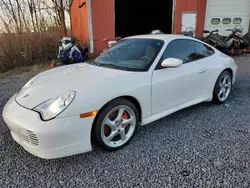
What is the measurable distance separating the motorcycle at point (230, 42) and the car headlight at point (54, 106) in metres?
7.82

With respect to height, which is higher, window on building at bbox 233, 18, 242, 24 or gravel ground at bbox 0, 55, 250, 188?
window on building at bbox 233, 18, 242, 24

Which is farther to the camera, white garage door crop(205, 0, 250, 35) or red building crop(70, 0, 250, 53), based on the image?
white garage door crop(205, 0, 250, 35)

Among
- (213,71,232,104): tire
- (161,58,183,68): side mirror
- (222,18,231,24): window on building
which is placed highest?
(222,18,231,24): window on building

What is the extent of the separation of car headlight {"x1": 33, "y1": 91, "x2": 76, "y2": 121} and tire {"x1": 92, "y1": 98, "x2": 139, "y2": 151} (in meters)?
0.38

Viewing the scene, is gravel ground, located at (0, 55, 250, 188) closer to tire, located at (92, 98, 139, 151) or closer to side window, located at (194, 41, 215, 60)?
tire, located at (92, 98, 139, 151)

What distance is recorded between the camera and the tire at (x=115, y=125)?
7.85 ft

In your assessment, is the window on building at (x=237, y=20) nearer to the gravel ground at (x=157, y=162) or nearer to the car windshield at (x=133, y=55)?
the gravel ground at (x=157, y=162)

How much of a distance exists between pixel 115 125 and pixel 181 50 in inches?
65.2

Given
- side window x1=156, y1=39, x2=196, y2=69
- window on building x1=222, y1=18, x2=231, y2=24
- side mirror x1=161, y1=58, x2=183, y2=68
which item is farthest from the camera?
window on building x1=222, y1=18, x2=231, y2=24

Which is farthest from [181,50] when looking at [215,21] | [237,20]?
[237,20]

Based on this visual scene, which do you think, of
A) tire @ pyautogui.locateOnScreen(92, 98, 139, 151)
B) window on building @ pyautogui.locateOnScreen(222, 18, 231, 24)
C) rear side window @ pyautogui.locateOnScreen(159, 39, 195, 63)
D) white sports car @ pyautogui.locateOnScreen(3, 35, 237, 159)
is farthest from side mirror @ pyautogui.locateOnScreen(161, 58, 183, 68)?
window on building @ pyautogui.locateOnScreen(222, 18, 231, 24)

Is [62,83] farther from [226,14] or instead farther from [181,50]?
[226,14]

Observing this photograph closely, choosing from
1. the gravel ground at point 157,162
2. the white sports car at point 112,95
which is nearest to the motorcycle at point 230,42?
the white sports car at point 112,95

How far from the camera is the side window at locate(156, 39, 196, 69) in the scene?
10.2 feet
